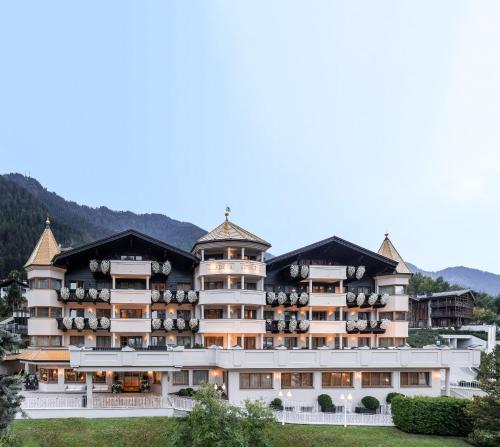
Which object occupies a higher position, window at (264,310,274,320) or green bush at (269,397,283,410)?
window at (264,310,274,320)

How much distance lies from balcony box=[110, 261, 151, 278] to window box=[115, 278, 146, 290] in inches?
56.7

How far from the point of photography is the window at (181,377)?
40438 millimetres

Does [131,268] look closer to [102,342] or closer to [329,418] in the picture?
[102,342]

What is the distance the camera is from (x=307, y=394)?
124 feet

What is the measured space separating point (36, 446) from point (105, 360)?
8.84 metres

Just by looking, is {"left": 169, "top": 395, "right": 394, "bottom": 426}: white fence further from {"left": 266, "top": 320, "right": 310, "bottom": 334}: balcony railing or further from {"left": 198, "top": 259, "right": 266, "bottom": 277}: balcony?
{"left": 198, "top": 259, "right": 266, "bottom": 277}: balcony

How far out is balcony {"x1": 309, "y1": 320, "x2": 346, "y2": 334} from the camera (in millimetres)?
46812

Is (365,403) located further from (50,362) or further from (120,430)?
(50,362)

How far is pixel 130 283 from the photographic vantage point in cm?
4591

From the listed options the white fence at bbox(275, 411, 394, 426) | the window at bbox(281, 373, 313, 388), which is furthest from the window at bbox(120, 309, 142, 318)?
the white fence at bbox(275, 411, 394, 426)

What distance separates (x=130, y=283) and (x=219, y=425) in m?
23.9

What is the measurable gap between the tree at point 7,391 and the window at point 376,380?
25.4 m

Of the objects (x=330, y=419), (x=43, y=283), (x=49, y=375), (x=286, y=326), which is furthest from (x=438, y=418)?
(x=43, y=283)

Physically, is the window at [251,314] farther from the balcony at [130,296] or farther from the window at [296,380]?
the window at [296,380]
